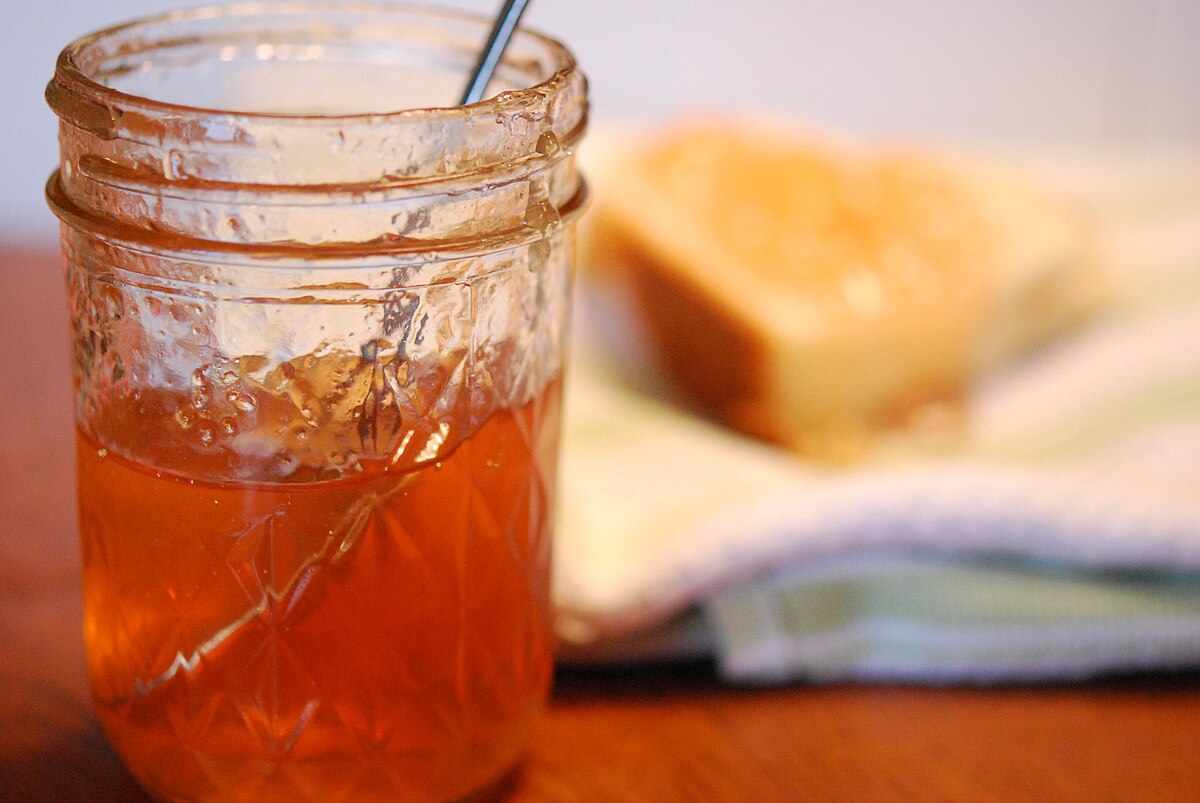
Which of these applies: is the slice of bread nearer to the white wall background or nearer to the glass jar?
the glass jar

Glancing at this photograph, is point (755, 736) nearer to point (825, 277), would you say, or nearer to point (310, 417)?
point (310, 417)

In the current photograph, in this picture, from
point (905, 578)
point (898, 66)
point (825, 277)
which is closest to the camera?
point (905, 578)

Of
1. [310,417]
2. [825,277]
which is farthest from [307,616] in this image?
[825,277]

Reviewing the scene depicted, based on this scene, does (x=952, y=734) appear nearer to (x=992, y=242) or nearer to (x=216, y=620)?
(x=216, y=620)

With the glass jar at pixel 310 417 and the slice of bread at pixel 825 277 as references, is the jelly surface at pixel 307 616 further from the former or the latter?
the slice of bread at pixel 825 277

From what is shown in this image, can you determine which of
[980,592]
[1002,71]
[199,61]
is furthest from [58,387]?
[1002,71]

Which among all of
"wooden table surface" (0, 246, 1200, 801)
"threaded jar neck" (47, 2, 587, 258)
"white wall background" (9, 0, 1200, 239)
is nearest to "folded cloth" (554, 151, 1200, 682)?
"wooden table surface" (0, 246, 1200, 801)
